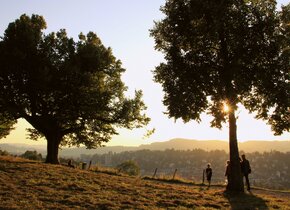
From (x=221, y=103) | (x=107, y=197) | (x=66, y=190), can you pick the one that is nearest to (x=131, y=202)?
(x=107, y=197)

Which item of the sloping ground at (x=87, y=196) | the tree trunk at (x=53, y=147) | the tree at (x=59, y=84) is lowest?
the sloping ground at (x=87, y=196)

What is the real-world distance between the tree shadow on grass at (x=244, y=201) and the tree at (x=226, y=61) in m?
2.55

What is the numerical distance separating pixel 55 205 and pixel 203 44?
19.5m

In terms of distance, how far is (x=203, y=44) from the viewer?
31.4m

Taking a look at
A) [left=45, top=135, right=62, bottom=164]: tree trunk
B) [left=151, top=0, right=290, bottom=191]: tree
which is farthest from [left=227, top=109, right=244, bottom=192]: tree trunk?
[left=45, top=135, right=62, bottom=164]: tree trunk

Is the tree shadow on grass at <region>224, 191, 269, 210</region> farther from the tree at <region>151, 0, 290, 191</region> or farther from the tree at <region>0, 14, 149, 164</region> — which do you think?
the tree at <region>0, 14, 149, 164</region>

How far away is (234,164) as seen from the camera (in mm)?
29547

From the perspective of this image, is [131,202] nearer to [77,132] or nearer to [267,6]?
[267,6]

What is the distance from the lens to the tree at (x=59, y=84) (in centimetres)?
3891

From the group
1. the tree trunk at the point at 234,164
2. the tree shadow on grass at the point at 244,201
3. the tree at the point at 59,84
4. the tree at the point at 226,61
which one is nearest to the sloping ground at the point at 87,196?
the tree shadow on grass at the point at 244,201

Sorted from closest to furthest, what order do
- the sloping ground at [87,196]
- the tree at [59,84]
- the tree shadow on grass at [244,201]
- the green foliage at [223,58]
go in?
the sloping ground at [87,196] → the tree shadow on grass at [244,201] → the green foliage at [223,58] → the tree at [59,84]

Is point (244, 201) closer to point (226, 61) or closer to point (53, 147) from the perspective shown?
point (226, 61)

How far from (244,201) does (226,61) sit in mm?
11496

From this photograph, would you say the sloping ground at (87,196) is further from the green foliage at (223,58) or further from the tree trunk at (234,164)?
the green foliage at (223,58)
